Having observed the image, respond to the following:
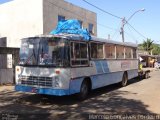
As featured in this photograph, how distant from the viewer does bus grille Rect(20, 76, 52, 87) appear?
36.3 ft

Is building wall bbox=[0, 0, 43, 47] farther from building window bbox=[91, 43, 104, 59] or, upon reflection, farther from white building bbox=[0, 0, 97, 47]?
building window bbox=[91, 43, 104, 59]

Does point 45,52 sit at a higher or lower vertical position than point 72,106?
higher

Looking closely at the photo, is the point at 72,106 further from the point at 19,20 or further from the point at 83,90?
the point at 19,20

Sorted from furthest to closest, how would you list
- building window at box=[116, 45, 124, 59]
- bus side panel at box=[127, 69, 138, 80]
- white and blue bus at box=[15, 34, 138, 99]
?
bus side panel at box=[127, 69, 138, 80], building window at box=[116, 45, 124, 59], white and blue bus at box=[15, 34, 138, 99]

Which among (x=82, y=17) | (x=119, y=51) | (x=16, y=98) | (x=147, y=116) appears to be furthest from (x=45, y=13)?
(x=147, y=116)

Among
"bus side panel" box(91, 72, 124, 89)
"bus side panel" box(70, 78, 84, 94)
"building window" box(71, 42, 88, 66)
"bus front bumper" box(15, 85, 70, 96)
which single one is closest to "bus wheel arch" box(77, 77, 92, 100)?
"bus side panel" box(91, 72, 124, 89)

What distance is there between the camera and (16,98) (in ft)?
41.2

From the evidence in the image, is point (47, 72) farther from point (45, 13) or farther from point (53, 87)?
point (45, 13)

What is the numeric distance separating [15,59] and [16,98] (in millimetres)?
5813

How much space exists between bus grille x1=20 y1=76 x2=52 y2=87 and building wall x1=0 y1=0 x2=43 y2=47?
1317cm

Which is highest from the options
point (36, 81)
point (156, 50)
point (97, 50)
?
point (156, 50)

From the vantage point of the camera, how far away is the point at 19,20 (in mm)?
26359

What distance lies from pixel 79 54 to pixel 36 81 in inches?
78.5

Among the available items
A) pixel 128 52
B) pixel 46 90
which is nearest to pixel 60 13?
pixel 128 52
